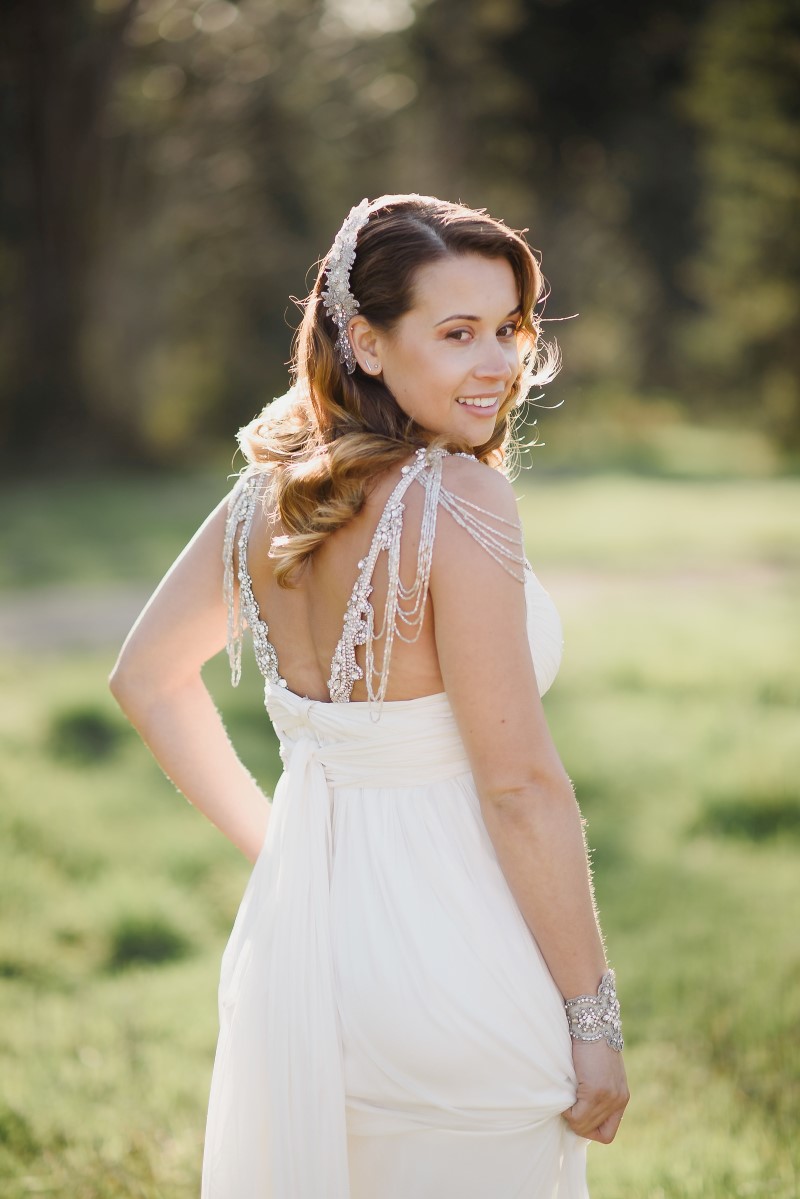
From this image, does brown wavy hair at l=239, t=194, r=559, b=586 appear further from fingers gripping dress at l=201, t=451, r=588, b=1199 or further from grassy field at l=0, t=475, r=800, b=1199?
grassy field at l=0, t=475, r=800, b=1199

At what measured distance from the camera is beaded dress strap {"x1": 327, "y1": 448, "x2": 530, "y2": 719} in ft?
5.62

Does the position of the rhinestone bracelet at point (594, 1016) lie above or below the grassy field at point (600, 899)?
above

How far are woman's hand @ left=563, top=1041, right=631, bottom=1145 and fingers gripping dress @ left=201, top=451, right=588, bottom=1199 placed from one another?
23 mm

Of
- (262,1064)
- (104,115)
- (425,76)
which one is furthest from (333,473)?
(425,76)

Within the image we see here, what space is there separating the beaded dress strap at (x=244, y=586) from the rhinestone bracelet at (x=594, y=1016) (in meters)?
0.66

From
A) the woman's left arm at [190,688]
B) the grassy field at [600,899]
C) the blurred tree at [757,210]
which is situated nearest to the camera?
the woman's left arm at [190,688]

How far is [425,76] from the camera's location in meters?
27.6

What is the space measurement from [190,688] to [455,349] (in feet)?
2.65

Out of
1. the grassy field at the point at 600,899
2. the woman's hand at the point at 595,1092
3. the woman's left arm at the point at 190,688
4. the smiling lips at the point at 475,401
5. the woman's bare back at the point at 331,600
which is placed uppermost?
the smiling lips at the point at 475,401

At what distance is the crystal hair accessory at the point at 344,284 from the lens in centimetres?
191

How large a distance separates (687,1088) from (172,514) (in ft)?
40.9

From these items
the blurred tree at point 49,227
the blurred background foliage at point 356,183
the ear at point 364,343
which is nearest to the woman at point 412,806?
the ear at point 364,343

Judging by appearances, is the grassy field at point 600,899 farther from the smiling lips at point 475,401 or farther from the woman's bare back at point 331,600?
the smiling lips at point 475,401

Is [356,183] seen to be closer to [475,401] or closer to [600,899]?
[600,899]
